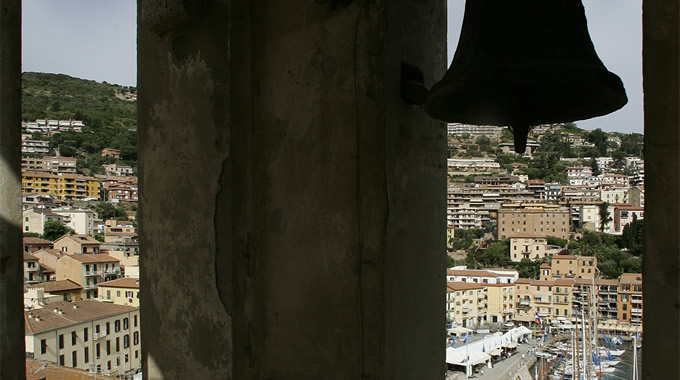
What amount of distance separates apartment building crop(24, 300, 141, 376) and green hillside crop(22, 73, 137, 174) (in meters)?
68.8

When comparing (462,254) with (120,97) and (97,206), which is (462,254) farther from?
(120,97)

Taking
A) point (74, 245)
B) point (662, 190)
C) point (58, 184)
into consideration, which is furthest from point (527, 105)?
point (58, 184)

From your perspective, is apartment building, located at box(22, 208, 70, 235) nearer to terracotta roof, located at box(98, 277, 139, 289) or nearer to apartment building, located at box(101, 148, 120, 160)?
terracotta roof, located at box(98, 277, 139, 289)

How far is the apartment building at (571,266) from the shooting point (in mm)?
48438

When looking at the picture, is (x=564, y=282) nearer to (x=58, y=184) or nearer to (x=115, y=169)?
(x=58, y=184)

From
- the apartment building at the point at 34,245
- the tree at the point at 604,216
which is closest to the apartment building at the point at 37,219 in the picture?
the apartment building at the point at 34,245

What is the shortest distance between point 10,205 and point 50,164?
95.9 meters

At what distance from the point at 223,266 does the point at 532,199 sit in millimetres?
97800

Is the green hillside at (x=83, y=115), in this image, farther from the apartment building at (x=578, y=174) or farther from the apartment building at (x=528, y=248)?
the apartment building at (x=578, y=174)

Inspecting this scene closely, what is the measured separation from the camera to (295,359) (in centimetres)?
149

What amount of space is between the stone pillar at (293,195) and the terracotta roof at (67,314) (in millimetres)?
24603

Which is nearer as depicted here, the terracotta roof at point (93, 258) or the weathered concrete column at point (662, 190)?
the weathered concrete column at point (662, 190)

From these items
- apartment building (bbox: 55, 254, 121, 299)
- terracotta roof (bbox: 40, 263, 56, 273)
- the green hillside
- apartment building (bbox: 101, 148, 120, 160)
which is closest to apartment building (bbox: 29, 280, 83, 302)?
apartment building (bbox: 55, 254, 121, 299)

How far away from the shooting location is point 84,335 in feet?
88.3
